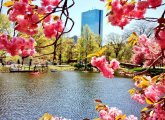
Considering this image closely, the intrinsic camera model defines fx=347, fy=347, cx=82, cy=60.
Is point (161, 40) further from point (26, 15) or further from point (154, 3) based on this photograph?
point (26, 15)

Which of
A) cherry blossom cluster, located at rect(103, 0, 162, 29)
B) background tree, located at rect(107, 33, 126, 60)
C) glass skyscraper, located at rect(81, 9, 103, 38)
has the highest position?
glass skyscraper, located at rect(81, 9, 103, 38)

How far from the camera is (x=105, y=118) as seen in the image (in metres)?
2.57

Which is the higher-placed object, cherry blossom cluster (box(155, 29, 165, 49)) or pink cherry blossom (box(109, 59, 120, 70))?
cherry blossom cluster (box(155, 29, 165, 49))

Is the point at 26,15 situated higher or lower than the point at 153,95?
higher

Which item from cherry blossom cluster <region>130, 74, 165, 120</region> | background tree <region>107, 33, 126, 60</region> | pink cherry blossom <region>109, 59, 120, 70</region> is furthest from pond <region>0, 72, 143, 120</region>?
background tree <region>107, 33, 126, 60</region>

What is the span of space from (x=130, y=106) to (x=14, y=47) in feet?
42.1

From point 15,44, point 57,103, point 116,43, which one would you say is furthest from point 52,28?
point 116,43

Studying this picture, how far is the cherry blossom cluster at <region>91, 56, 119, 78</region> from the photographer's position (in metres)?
2.36

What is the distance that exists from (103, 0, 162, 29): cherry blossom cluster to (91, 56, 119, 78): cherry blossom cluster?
0.51 meters

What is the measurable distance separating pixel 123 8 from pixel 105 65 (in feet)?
2.43

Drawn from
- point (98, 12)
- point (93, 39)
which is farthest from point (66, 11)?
point (98, 12)

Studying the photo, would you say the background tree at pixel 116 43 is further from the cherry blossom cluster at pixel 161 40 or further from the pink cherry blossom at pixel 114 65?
the cherry blossom cluster at pixel 161 40

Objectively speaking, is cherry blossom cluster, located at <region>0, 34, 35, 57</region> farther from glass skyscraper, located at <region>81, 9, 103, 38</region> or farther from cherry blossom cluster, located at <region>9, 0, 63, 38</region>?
glass skyscraper, located at <region>81, 9, 103, 38</region>

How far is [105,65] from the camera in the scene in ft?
8.02
